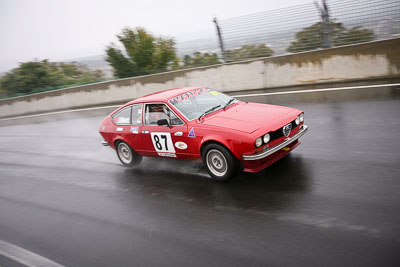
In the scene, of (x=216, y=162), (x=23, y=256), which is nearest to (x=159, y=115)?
(x=216, y=162)

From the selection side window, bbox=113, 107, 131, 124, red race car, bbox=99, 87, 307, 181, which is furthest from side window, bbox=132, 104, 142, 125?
side window, bbox=113, 107, 131, 124

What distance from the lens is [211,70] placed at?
12789 mm

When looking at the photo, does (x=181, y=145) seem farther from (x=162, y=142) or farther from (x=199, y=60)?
(x=199, y=60)

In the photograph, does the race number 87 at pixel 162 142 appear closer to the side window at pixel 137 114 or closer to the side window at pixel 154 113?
the side window at pixel 154 113

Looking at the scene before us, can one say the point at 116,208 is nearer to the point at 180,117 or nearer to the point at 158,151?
the point at 158,151

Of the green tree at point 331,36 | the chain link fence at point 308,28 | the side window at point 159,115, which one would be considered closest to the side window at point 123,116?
the side window at point 159,115

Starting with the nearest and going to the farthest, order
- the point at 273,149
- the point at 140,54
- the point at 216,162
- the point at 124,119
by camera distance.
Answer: the point at 273,149 → the point at 216,162 → the point at 124,119 → the point at 140,54


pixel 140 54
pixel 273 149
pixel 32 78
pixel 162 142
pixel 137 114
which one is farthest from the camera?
pixel 32 78

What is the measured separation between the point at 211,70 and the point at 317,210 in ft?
31.3

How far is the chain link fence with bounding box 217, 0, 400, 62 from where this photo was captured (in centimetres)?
938

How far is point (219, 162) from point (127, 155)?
2.58 m

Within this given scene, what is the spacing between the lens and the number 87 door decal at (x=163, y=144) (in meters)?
5.71

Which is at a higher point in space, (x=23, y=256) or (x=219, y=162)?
(x=219, y=162)

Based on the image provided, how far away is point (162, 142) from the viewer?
584 centimetres
